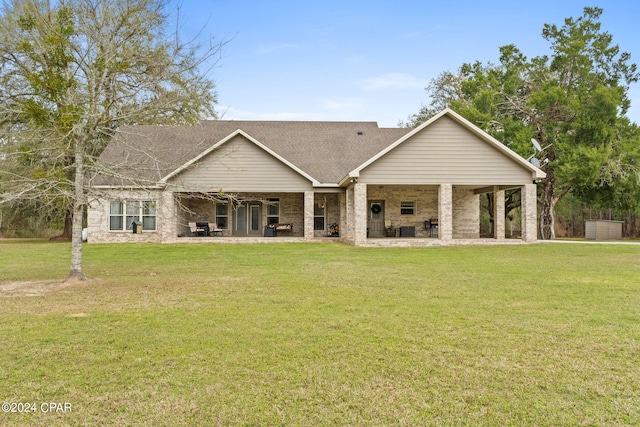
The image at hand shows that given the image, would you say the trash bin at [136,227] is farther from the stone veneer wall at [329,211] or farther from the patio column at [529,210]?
the patio column at [529,210]

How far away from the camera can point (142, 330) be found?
6012mm

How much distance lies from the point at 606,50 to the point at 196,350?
29565 mm

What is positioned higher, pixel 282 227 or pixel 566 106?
pixel 566 106

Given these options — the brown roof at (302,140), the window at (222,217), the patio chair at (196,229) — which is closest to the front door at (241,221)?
the window at (222,217)

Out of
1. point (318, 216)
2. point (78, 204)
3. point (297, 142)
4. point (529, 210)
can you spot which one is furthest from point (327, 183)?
point (78, 204)

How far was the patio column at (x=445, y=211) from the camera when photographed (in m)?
21.3

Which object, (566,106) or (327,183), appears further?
(566,106)

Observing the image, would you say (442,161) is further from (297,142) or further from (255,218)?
(255,218)

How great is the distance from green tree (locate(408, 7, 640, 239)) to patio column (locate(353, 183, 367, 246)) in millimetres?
9953

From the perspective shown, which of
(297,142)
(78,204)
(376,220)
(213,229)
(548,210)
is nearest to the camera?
(78,204)

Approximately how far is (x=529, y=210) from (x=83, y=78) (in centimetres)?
1861

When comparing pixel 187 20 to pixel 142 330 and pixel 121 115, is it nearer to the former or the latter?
pixel 121 115

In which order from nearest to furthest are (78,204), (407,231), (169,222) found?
(78,204) < (169,222) < (407,231)

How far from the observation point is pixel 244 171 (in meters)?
23.2
